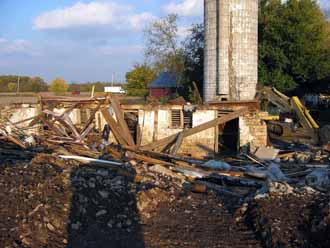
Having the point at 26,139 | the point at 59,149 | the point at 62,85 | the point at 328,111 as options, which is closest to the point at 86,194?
the point at 59,149

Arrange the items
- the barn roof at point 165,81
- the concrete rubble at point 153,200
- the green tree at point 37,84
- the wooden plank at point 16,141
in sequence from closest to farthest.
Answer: the concrete rubble at point 153,200, the wooden plank at point 16,141, the barn roof at point 165,81, the green tree at point 37,84

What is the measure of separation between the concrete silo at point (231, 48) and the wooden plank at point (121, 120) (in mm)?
6547

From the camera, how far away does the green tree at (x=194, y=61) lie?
31703 millimetres

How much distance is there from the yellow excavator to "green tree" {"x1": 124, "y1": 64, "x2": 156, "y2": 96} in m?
32.2

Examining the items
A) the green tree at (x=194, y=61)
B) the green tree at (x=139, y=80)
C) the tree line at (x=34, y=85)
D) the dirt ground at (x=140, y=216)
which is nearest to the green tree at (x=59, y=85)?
the tree line at (x=34, y=85)

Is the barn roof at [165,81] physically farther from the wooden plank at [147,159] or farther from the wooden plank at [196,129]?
the wooden plank at [147,159]

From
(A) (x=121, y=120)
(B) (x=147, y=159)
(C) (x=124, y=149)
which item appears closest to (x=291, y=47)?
(A) (x=121, y=120)

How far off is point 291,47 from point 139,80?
1102 inches

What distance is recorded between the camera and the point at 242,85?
22922 mm

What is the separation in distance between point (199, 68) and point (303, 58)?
22.1 ft

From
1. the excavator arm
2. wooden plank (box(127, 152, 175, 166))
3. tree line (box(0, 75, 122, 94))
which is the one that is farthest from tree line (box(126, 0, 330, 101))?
tree line (box(0, 75, 122, 94))

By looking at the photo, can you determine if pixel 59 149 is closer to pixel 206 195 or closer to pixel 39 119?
pixel 39 119

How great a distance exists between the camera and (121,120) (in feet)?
57.4

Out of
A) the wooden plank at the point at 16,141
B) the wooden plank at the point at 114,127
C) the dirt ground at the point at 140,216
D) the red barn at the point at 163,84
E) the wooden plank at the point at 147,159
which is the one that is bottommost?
the dirt ground at the point at 140,216
